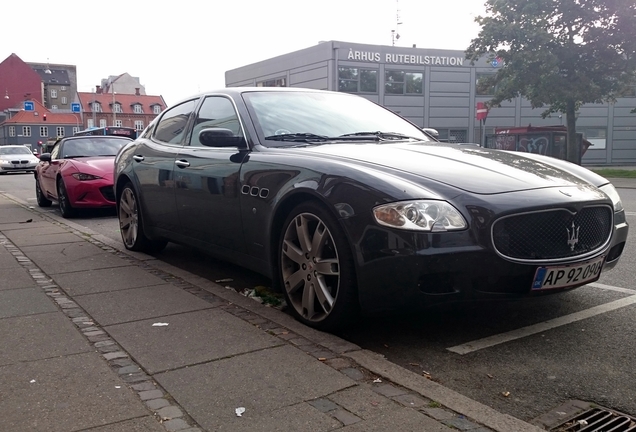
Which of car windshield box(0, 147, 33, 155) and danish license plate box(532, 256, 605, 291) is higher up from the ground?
car windshield box(0, 147, 33, 155)

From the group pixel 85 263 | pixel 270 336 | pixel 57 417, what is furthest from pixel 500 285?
pixel 85 263

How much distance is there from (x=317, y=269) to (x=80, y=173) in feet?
26.4

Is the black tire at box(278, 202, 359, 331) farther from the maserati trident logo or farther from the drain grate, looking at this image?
the drain grate

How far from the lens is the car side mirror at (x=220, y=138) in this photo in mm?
4895

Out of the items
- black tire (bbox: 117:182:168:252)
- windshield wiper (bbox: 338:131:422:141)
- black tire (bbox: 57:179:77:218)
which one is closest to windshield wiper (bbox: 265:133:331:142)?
windshield wiper (bbox: 338:131:422:141)

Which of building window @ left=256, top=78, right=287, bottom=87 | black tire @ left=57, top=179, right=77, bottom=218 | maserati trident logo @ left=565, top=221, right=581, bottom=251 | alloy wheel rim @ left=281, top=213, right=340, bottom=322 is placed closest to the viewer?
maserati trident logo @ left=565, top=221, right=581, bottom=251

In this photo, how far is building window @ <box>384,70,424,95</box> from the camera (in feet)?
141

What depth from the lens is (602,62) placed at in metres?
27.8

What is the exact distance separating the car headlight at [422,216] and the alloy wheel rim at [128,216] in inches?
155

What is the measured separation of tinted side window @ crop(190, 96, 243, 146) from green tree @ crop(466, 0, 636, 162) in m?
24.3

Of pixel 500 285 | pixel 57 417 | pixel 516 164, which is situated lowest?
pixel 57 417

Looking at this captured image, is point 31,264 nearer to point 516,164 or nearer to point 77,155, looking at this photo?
point 516,164

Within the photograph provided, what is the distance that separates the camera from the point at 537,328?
4164mm

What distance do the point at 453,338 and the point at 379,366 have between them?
74 cm
